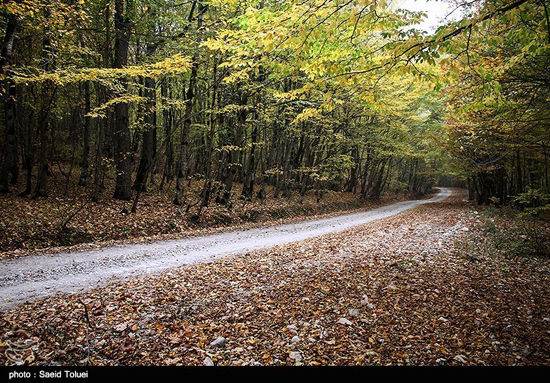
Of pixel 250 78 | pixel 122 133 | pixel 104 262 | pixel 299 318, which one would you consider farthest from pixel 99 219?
pixel 250 78

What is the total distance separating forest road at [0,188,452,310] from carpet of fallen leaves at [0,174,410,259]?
95 centimetres

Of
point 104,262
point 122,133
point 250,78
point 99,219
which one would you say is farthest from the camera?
point 250,78

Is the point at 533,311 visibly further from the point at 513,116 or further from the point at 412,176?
the point at 412,176

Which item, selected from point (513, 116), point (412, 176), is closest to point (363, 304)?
point (513, 116)

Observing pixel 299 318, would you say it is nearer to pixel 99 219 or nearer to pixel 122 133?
pixel 99 219

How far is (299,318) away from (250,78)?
45.4ft

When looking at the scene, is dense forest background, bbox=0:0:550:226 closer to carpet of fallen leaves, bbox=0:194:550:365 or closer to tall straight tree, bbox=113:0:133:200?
tall straight tree, bbox=113:0:133:200

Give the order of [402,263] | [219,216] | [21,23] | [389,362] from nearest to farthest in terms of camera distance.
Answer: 1. [389,362]
2. [402,263]
3. [21,23]
4. [219,216]


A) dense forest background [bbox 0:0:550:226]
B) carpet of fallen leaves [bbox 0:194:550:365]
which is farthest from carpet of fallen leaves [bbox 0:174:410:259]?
carpet of fallen leaves [bbox 0:194:550:365]

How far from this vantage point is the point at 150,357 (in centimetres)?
351

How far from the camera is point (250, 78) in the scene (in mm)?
15102

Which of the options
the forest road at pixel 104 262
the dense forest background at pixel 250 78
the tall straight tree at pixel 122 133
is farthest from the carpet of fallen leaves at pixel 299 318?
the tall straight tree at pixel 122 133

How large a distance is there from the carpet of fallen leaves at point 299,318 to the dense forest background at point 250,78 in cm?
381

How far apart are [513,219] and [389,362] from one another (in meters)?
16.2
